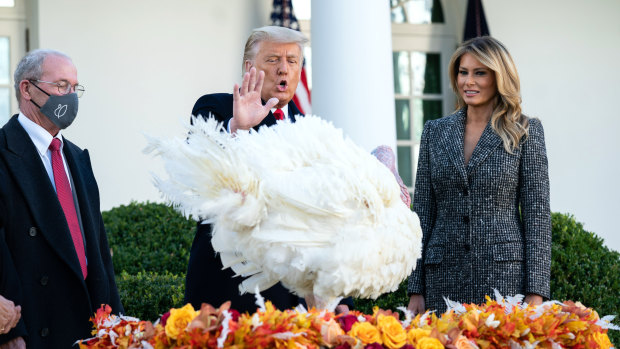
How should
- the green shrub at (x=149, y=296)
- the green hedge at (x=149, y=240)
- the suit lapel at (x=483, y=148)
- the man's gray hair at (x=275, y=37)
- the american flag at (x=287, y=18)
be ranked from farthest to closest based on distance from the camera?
the american flag at (x=287, y=18), the green hedge at (x=149, y=240), the green shrub at (x=149, y=296), the suit lapel at (x=483, y=148), the man's gray hair at (x=275, y=37)

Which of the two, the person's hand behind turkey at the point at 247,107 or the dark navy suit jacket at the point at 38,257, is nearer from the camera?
the person's hand behind turkey at the point at 247,107

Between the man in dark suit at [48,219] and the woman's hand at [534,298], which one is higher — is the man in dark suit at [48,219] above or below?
above

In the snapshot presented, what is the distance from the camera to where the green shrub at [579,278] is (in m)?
5.15

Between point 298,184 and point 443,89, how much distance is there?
8029mm

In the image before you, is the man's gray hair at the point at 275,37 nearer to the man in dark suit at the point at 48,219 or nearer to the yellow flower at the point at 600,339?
the man in dark suit at the point at 48,219

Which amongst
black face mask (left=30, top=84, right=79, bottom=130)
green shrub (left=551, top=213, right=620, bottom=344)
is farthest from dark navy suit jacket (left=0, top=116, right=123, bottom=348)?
green shrub (left=551, top=213, right=620, bottom=344)

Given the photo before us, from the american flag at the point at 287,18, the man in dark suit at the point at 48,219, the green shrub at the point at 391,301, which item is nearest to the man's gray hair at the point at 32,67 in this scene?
the man in dark suit at the point at 48,219

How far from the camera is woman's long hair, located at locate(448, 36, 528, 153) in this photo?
3336 millimetres

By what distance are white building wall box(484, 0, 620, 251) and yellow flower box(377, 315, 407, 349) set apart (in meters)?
7.71

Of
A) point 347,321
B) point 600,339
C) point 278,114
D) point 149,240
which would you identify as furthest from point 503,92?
point 149,240

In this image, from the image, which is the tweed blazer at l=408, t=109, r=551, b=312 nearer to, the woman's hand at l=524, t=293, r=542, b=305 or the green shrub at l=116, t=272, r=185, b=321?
the woman's hand at l=524, t=293, r=542, b=305

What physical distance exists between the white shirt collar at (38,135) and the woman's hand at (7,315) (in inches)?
26.1

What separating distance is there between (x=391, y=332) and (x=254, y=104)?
0.75 meters

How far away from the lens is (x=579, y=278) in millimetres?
5207
